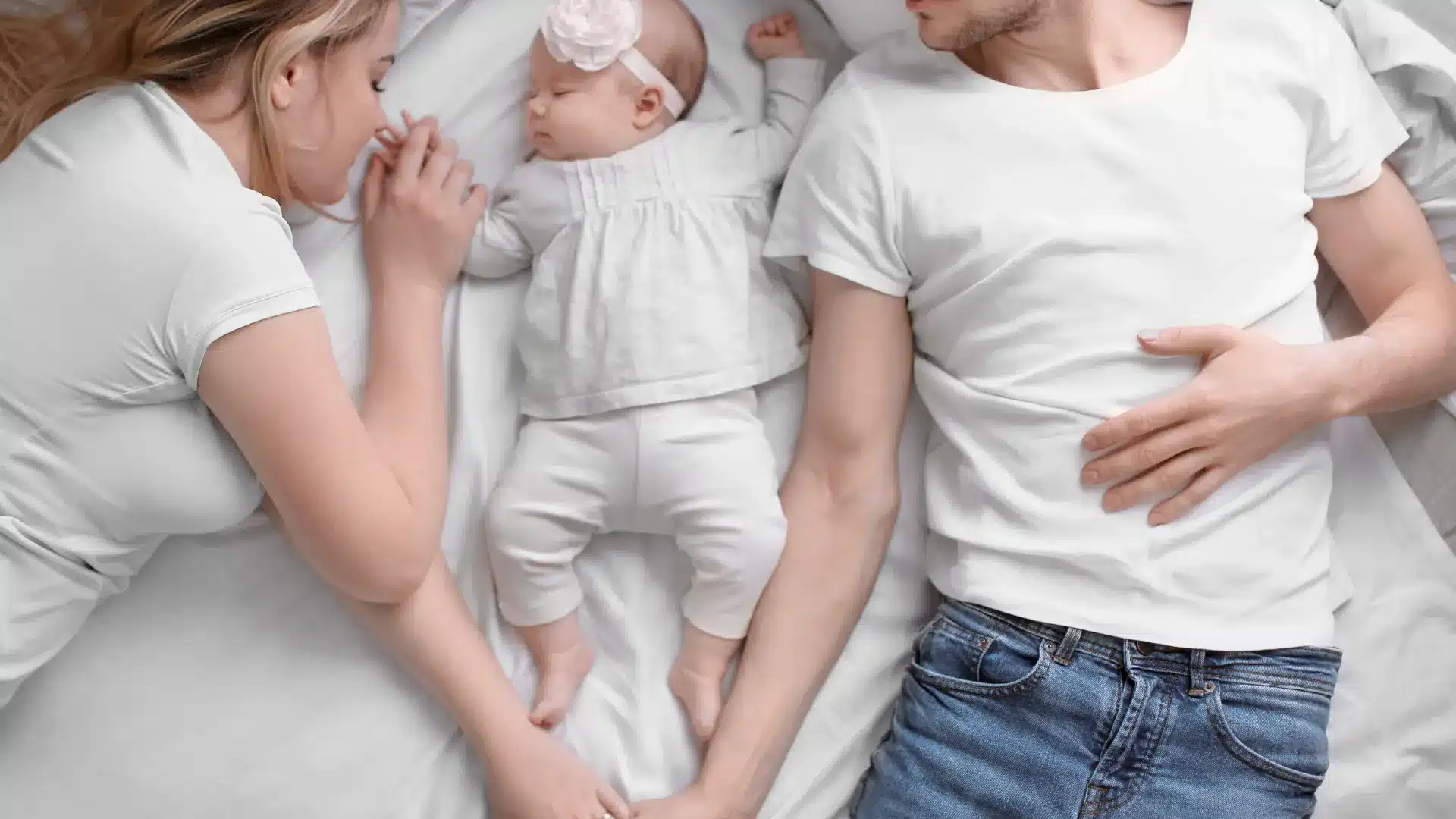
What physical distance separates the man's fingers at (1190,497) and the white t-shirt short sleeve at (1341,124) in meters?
0.32

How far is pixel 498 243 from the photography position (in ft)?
4.31

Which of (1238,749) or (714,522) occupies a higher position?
(714,522)

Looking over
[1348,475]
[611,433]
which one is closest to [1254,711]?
[1348,475]

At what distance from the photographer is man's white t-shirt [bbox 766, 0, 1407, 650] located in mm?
1129

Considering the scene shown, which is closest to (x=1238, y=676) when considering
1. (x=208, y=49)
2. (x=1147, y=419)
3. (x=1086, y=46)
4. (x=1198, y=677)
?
(x=1198, y=677)

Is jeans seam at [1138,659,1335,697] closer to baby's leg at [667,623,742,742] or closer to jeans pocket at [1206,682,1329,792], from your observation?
jeans pocket at [1206,682,1329,792]

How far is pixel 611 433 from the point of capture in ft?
4.01

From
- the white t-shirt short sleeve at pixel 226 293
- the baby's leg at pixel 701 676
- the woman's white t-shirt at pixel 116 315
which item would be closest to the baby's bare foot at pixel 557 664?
the baby's leg at pixel 701 676

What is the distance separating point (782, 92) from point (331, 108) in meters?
0.50

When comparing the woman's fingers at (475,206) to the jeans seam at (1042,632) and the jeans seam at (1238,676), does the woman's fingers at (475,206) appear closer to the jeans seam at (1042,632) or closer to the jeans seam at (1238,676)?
the jeans seam at (1042,632)

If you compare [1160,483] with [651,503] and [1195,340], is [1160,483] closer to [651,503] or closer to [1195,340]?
[1195,340]

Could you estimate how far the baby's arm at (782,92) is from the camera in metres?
1.31

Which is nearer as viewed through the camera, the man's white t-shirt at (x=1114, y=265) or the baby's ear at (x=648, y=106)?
the man's white t-shirt at (x=1114, y=265)

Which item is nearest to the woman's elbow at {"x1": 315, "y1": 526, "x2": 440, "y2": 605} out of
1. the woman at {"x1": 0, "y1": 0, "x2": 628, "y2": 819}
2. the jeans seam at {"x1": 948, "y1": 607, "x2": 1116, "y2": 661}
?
the woman at {"x1": 0, "y1": 0, "x2": 628, "y2": 819}
